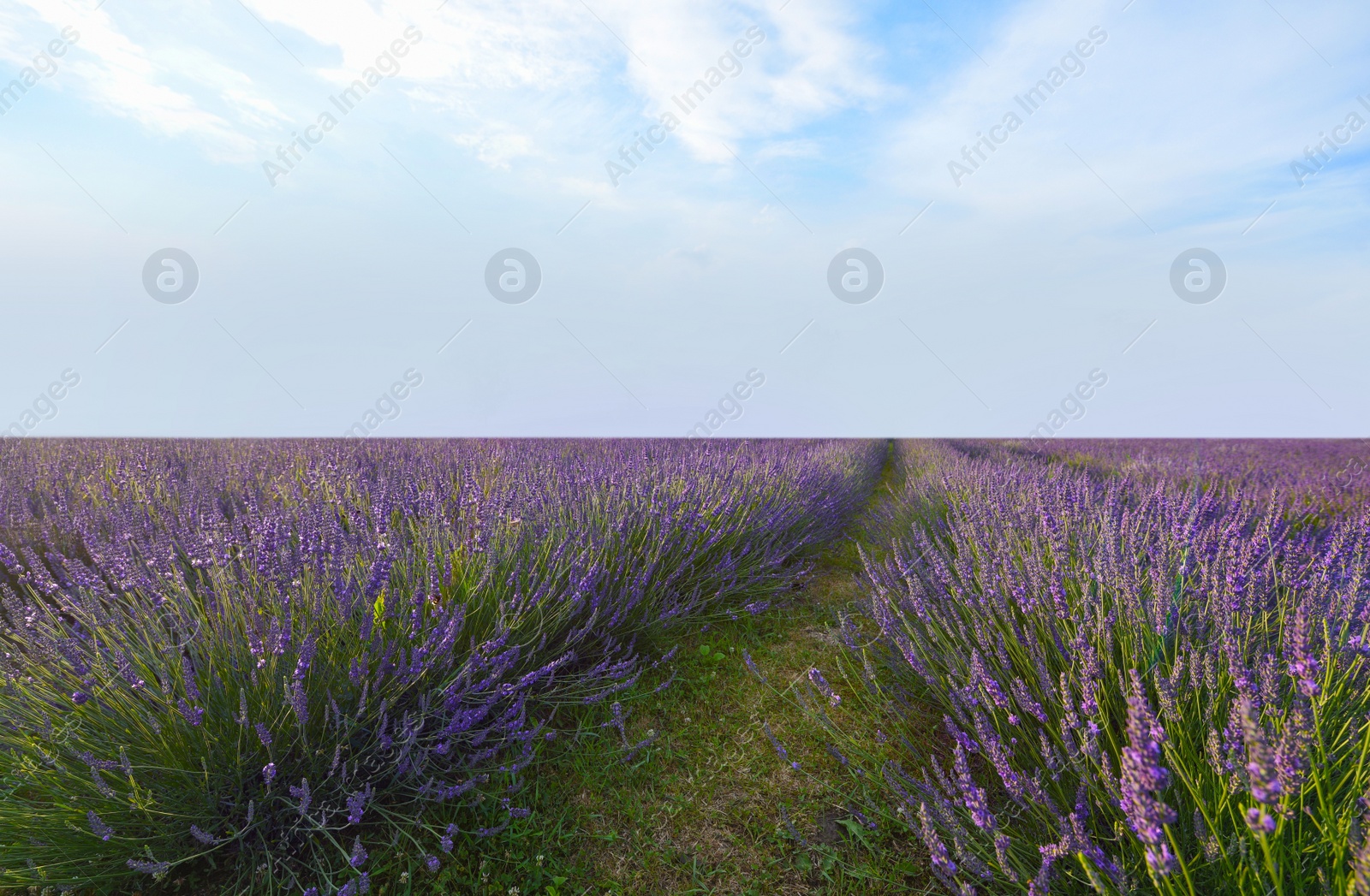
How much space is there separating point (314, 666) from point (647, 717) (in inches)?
47.6

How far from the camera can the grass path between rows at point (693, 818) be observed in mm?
1771

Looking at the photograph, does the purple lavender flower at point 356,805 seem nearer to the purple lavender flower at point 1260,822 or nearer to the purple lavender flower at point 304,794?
the purple lavender flower at point 304,794

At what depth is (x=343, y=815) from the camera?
1.76 m

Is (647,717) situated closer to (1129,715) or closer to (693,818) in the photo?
(693,818)

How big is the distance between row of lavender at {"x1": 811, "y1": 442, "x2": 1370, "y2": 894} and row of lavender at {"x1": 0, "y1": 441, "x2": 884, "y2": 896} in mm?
1041

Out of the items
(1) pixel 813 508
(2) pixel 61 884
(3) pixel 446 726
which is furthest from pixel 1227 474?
(2) pixel 61 884

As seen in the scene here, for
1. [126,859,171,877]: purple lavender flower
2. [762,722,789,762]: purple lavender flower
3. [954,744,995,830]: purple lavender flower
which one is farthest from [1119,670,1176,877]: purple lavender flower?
[126,859,171,877]: purple lavender flower

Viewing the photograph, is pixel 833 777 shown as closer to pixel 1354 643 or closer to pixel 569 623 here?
pixel 569 623

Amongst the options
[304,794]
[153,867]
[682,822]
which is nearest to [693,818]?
[682,822]

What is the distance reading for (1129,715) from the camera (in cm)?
84

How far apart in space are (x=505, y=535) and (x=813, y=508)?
2.81 meters

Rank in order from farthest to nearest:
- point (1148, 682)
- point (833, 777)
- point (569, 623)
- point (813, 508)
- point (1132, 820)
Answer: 1. point (813, 508)
2. point (569, 623)
3. point (833, 777)
4. point (1148, 682)
5. point (1132, 820)

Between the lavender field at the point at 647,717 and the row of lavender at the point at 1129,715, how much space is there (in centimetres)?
2

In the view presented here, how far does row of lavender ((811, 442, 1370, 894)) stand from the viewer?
1.09 m
